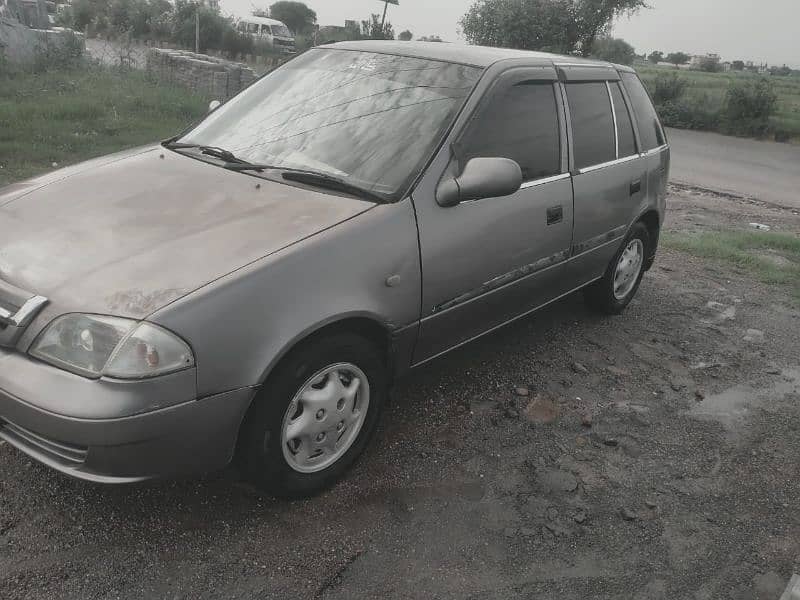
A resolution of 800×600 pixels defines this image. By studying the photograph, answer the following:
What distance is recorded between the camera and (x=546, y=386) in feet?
13.0

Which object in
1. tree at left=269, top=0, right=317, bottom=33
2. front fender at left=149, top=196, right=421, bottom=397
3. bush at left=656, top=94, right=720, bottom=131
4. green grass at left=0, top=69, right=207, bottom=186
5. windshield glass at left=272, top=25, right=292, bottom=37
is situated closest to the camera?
front fender at left=149, top=196, right=421, bottom=397

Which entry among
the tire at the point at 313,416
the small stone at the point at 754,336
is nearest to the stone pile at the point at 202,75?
the small stone at the point at 754,336

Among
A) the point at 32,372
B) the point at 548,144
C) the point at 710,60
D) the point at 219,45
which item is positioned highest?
the point at 710,60

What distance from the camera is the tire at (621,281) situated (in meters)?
4.76

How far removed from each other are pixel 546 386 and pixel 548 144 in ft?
4.56

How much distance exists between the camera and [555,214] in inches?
146

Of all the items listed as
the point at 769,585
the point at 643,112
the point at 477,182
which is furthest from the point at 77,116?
the point at 769,585

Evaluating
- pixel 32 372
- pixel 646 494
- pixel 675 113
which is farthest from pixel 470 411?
pixel 675 113

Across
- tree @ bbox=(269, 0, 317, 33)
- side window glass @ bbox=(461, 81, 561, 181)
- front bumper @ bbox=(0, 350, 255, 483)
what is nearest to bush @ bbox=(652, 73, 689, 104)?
side window glass @ bbox=(461, 81, 561, 181)

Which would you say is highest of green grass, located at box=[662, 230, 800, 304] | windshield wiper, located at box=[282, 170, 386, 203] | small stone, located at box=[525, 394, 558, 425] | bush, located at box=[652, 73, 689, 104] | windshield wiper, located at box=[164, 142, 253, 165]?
bush, located at box=[652, 73, 689, 104]

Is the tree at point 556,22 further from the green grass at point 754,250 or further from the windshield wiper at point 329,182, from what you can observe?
the windshield wiper at point 329,182

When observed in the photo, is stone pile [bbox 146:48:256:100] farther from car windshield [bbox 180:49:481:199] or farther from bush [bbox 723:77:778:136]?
bush [bbox 723:77:778:136]

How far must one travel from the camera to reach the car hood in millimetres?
2295

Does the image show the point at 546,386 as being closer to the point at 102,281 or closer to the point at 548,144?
the point at 548,144
